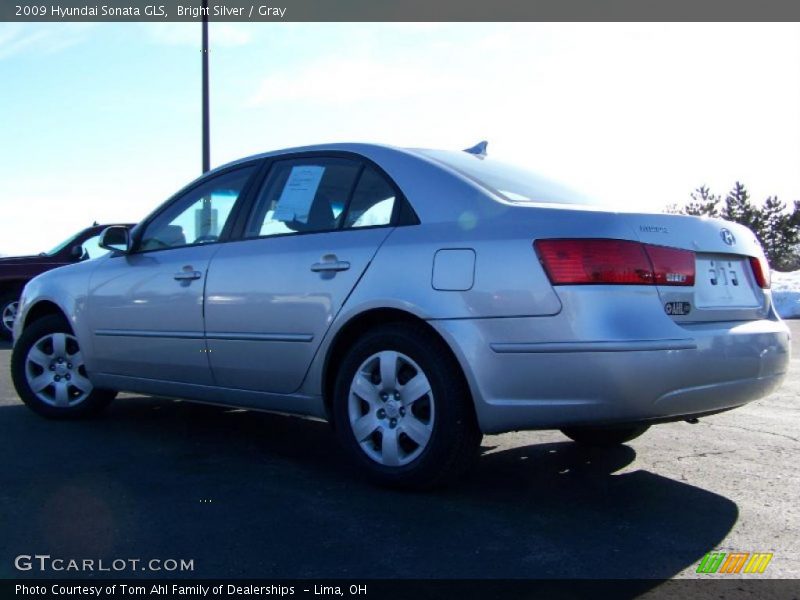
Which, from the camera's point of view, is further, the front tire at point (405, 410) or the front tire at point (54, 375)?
the front tire at point (54, 375)

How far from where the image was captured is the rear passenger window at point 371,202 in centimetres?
410

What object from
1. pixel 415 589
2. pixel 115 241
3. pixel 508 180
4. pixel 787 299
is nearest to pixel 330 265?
pixel 508 180

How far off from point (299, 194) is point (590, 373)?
1906 millimetres

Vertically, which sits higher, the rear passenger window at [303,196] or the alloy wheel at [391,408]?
the rear passenger window at [303,196]

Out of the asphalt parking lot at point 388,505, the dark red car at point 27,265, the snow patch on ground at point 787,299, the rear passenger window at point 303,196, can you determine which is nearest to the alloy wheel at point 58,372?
the asphalt parking lot at point 388,505

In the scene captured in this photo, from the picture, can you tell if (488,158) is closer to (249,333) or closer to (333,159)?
(333,159)

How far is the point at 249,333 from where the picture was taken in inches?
175

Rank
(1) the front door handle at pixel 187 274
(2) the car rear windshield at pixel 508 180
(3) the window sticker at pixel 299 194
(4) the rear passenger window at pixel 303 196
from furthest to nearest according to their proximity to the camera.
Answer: (1) the front door handle at pixel 187 274, (3) the window sticker at pixel 299 194, (4) the rear passenger window at pixel 303 196, (2) the car rear windshield at pixel 508 180

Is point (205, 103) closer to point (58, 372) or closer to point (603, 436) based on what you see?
point (58, 372)

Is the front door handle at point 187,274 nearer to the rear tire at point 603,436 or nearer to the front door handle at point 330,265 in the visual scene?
the front door handle at point 330,265

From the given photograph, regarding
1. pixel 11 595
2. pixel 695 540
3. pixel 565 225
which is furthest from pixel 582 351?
pixel 11 595

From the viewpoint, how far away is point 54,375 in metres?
5.74

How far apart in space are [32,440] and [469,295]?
9.29ft

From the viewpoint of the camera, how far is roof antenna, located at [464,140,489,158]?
4.76 m
